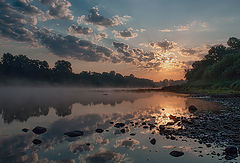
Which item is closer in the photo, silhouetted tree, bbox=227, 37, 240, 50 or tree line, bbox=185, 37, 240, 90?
tree line, bbox=185, 37, 240, 90

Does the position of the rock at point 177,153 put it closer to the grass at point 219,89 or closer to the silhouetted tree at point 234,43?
the grass at point 219,89

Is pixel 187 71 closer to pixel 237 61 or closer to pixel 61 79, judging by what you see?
pixel 237 61

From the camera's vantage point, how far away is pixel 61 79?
198 m

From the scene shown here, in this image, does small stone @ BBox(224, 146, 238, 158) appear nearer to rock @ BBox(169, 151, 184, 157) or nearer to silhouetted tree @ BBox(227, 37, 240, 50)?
rock @ BBox(169, 151, 184, 157)

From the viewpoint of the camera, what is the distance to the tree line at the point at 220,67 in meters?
96.6

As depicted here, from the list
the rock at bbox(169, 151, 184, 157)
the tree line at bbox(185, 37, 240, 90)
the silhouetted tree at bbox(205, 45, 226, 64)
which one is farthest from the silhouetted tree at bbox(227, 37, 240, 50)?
the rock at bbox(169, 151, 184, 157)

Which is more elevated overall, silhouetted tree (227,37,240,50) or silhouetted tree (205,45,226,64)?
silhouetted tree (227,37,240,50)

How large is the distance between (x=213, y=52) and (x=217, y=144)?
155437 millimetres

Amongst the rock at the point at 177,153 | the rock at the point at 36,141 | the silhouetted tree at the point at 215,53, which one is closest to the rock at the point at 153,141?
the rock at the point at 177,153

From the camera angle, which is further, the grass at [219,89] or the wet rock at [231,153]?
the grass at [219,89]

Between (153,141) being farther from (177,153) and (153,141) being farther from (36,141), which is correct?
(36,141)

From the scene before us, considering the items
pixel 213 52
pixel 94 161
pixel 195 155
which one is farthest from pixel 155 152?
pixel 213 52

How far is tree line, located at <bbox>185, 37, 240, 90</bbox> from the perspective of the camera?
96581mm

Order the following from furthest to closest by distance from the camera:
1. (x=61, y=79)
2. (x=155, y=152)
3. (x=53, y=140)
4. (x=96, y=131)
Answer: (x=61, y=79)
(x=96, y=131)
(x=53, y=140)
(x=155, y=152)
